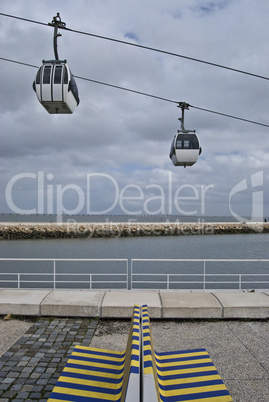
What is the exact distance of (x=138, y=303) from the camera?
655 cm

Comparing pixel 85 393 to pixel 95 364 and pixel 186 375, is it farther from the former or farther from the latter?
pixel 186 375

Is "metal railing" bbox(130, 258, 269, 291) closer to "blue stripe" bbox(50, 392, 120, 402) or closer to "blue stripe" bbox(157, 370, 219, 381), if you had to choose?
"blue stripe" bbox(157, 370, 219, 381)

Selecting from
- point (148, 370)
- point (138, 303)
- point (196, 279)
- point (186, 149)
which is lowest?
point (196, 279)

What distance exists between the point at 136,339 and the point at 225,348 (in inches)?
118

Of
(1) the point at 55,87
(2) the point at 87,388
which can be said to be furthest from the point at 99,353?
(1) the point at 55,87

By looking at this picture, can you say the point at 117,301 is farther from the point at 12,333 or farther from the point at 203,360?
the point at 203,360

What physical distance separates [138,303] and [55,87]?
15.4ft

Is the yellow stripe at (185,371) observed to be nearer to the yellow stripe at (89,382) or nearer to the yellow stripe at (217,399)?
the yellow stripe at (217,399)

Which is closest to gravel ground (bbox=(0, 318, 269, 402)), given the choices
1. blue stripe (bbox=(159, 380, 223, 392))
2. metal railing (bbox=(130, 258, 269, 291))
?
blue stripe (bbox=(159, 380, 223, 392))

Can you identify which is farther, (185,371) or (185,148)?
(185,148)

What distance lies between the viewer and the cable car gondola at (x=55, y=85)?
577 cm

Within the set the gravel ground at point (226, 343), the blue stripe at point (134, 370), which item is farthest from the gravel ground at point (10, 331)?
the blue stripe at point (134, 370)

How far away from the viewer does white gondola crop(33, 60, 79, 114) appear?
5.77 m

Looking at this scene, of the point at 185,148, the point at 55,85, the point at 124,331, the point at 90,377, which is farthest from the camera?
the point at 185,148
